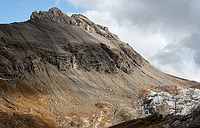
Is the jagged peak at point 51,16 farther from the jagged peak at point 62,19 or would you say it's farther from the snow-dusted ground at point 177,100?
the snow-dusted ground at point 177,100

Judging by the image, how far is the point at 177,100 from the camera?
391 feet

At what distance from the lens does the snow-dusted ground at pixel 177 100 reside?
10739cm

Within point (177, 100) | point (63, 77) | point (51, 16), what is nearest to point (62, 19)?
point (51, 16)

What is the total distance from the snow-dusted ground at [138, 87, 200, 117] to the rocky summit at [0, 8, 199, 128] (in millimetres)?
7211

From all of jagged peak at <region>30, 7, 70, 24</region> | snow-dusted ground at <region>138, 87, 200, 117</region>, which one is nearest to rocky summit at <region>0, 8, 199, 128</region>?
jagged peak at <region>30, 7, 70, 24</region>

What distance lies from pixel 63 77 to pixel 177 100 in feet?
209

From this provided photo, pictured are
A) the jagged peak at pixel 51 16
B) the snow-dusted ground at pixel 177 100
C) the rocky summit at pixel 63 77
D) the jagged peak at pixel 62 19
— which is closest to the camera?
the rocky summit at pixel 63 77

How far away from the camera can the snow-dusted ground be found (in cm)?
Answer: 10739

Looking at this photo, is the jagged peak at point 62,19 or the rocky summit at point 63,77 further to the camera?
the jagged peak at point 62,19

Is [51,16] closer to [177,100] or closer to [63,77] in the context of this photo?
[63,77]

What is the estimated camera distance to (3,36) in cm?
13062

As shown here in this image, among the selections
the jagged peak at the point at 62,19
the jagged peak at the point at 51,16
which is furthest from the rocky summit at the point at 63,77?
the jagged peak at the point at 62,19

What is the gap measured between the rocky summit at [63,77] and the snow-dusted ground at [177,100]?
7.21 m

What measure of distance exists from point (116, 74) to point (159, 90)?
2997 centimetres
